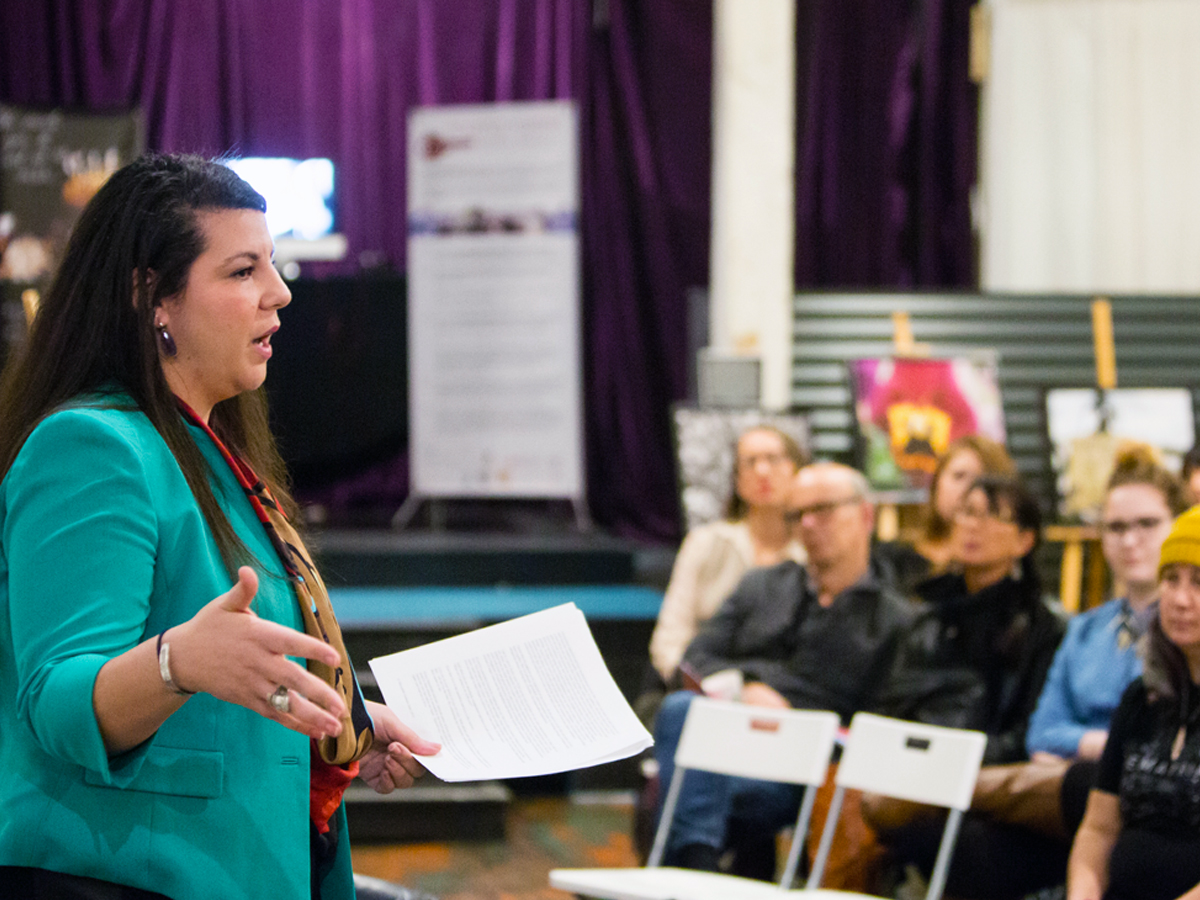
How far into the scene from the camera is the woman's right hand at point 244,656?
101 centimetres

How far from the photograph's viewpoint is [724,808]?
3.53 metres

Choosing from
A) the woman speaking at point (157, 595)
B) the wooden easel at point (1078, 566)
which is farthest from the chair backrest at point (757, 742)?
the wooden easel at point (1078, 566)

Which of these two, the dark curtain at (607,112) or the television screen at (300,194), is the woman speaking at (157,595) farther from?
the dark curtain at (607,112)

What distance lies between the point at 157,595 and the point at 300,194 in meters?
6.52

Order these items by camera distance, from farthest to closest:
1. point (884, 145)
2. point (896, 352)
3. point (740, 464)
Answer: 1. point (884, 145)
2. point (896, 352)
3. point (740, 464)

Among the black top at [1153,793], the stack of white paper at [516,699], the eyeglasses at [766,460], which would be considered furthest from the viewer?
the eyeglasses at [766,460]

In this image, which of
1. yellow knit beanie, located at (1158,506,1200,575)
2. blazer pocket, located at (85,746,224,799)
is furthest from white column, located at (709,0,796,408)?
blazer pocket, located at (85,746,224,799)

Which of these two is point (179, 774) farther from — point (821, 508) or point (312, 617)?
point (821, 508)

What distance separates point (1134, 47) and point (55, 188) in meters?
5.78

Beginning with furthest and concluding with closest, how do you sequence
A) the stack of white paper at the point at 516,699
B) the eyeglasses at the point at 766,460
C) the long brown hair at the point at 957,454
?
the eyeglasses at the point at 766,460 → the long brown hair at the point at 957,454 → the stack of white paper at the point at 516,699

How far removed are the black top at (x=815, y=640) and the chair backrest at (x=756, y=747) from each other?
0.33 m

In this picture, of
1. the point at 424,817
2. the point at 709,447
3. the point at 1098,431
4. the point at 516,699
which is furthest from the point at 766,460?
the point at 516,699

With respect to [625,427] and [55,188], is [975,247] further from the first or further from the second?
[55,188]

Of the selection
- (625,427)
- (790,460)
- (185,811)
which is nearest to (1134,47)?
(625,427)
